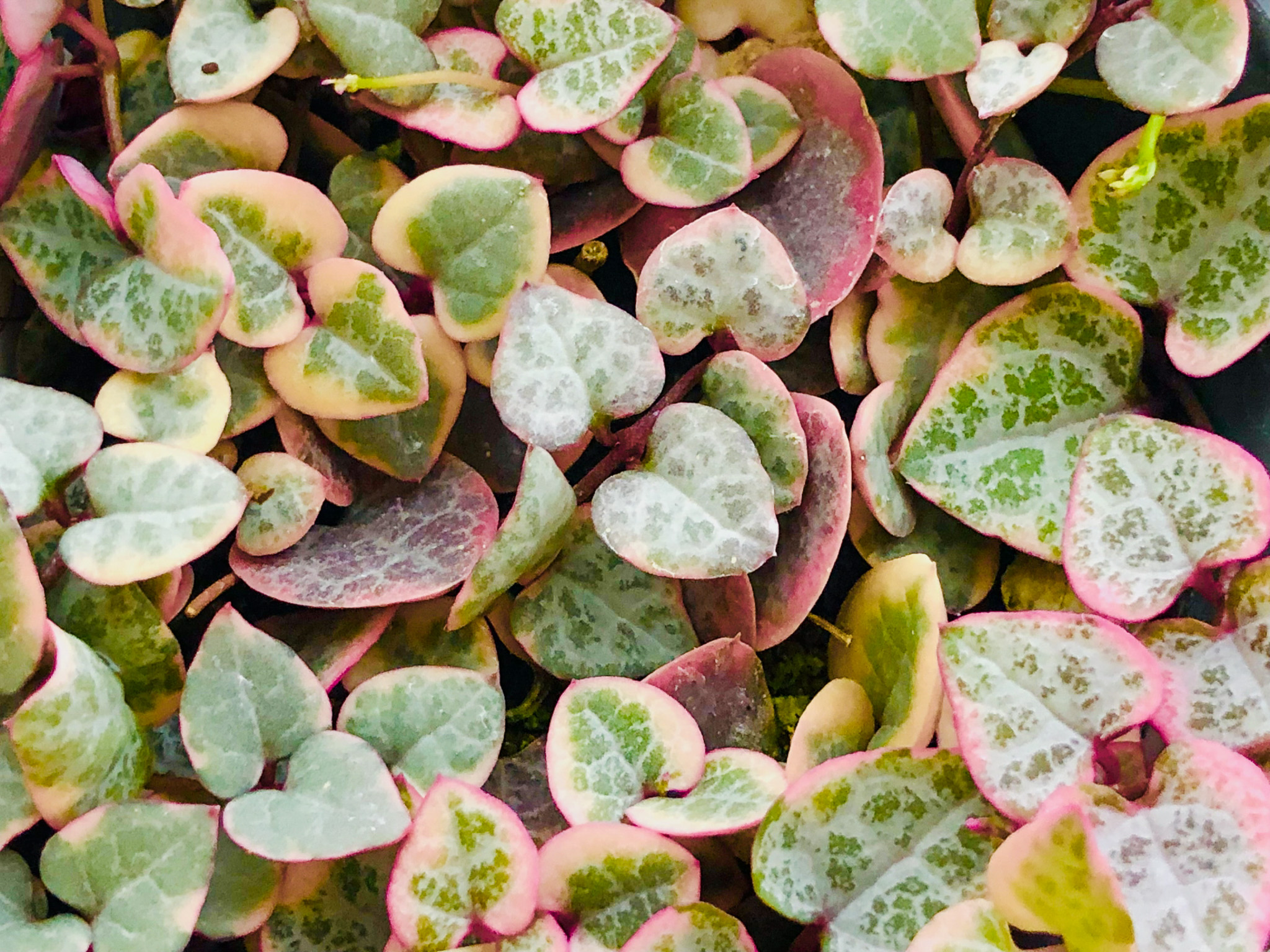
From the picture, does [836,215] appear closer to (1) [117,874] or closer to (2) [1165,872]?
(2) [1165,872]

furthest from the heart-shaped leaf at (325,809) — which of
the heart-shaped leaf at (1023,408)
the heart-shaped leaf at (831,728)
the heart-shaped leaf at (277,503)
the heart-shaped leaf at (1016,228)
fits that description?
the heart-shaped leaf at (1016,228)

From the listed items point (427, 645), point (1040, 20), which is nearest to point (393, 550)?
point (427, 645)

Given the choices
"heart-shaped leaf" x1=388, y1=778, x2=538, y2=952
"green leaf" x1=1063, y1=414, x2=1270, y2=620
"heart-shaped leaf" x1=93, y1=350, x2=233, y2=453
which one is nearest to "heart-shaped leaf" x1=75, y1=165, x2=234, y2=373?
"heart-shaped leaf" x1=93, y1=350, x2=233, y2=453

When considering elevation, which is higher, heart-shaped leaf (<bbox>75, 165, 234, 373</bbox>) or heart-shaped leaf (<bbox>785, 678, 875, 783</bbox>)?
heart-shaped leaf (<bbox>75, 165, 234, 373</bbox>)

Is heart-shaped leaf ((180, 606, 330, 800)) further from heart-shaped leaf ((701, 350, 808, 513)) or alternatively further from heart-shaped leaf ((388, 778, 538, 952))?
heart-shaped leaf ((701, 350, 808, 513))

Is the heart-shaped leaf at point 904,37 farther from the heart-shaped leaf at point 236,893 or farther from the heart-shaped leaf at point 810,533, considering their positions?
the heart-shaped leaf at point 236,893
